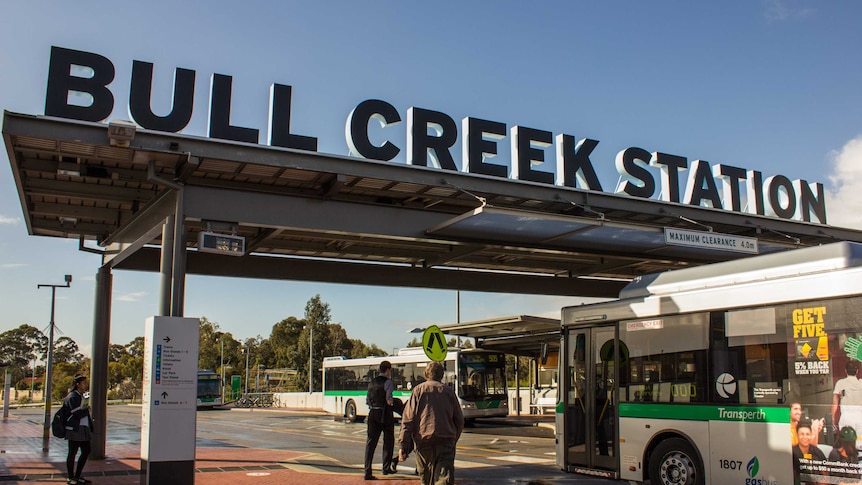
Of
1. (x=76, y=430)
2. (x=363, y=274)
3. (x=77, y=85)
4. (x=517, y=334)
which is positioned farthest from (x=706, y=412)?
(x=517, y=334)

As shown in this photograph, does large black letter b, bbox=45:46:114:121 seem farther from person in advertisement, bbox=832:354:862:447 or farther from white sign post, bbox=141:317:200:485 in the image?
person in advertisement, bbox=832:354:862:447

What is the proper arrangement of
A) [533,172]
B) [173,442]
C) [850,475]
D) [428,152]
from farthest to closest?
[533,172] → [428,152] → [173,442] → [850,475]

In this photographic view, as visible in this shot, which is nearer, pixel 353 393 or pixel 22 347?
pixel 353 393

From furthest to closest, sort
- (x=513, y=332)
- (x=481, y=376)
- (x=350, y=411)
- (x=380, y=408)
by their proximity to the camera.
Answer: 1. (x=350, y=411)
2. (x=481, y=376)
3. (x=513, y=332)
4. (x=380, y=408)

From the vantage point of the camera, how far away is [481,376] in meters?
28.5

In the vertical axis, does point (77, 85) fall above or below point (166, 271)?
above

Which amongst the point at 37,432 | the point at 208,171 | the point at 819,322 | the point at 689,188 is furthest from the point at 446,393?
the point at 37,432

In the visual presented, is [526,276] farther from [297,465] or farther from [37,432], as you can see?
[37,432]

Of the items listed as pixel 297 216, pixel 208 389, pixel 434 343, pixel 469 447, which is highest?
pixel 297 216

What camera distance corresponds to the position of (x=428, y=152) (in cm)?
1332

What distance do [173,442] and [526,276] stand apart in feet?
36.7

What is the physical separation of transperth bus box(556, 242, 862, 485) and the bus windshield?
15.8 metres

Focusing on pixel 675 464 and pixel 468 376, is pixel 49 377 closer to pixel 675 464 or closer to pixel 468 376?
pixel 468 376

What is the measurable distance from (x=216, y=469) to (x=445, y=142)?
7.14 metres
